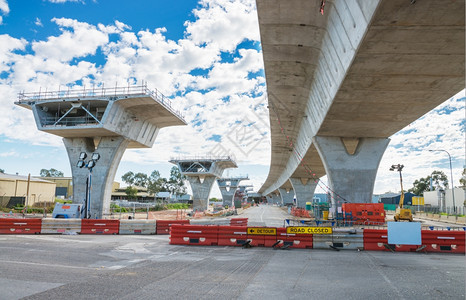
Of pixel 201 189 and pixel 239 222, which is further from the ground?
pixel 201 189

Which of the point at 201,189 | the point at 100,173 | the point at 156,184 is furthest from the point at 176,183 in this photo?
the point at 100,173

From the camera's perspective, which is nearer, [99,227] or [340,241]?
[340,241]

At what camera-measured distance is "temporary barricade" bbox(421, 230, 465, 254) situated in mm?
13320

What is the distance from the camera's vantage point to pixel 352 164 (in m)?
26.1

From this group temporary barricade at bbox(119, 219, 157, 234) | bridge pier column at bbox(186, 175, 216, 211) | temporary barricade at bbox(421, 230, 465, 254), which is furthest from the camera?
bridge pier column at bbox(186, 175, 216, 211)

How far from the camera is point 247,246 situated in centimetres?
1442

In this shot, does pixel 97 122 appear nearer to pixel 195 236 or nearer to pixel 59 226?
pixel 59 226

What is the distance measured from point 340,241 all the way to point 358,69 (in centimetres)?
751

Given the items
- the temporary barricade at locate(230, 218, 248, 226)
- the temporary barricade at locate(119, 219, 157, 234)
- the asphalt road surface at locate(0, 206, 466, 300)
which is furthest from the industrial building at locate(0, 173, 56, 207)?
the asphalt road surface at locate(0, 206, 466, 300)

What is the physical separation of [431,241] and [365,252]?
2765 mm

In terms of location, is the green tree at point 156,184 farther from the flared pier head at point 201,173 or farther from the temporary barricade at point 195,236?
the temporary barricade at point 195,236

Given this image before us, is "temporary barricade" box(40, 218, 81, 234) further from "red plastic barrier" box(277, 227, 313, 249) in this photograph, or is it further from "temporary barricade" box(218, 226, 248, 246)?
"red plastic barrier" box(277, 227, 313, 249)

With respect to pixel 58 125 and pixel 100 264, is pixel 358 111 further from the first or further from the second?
pixel 58 125

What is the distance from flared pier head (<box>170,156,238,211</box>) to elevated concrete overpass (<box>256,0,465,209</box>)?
42588 mm
